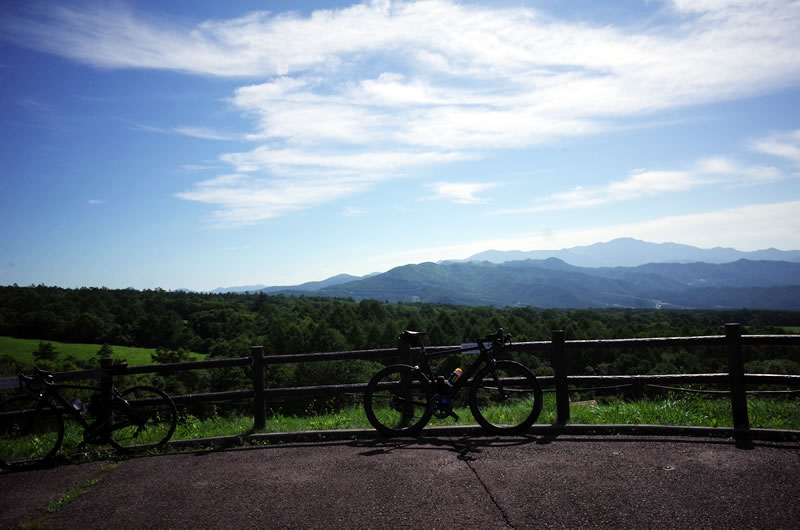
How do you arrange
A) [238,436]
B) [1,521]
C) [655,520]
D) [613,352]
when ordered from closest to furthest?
[655,520]
[1,521]
[238,436]
[613,352]

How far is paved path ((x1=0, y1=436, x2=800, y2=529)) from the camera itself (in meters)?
4.42

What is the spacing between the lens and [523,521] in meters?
4.32

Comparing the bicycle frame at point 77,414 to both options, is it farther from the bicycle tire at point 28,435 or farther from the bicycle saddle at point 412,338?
the bicycle saddle at point 412,338

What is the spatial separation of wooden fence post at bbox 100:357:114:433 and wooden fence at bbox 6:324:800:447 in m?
0.01

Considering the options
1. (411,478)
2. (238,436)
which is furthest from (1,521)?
(411,478)

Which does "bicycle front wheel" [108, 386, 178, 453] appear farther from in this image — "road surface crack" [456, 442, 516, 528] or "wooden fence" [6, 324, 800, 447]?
"road surface crack" [456, 442, 516, 528]

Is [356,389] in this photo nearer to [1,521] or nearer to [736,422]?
[1,521]

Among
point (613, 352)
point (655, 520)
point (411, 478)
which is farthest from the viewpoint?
point (613, 352)

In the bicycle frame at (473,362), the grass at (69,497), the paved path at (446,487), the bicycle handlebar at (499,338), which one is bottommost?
the grass at (69,497)

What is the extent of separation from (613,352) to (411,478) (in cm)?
5558

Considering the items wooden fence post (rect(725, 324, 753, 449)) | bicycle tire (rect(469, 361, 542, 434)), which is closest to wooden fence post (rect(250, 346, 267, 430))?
bicycle tire (rect(469, 361, 542, 434))

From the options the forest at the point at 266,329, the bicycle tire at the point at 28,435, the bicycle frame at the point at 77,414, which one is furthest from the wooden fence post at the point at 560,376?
the forest at the point at 266,329

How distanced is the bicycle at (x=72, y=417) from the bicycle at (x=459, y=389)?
10.9 ft

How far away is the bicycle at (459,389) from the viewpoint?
279 inches
